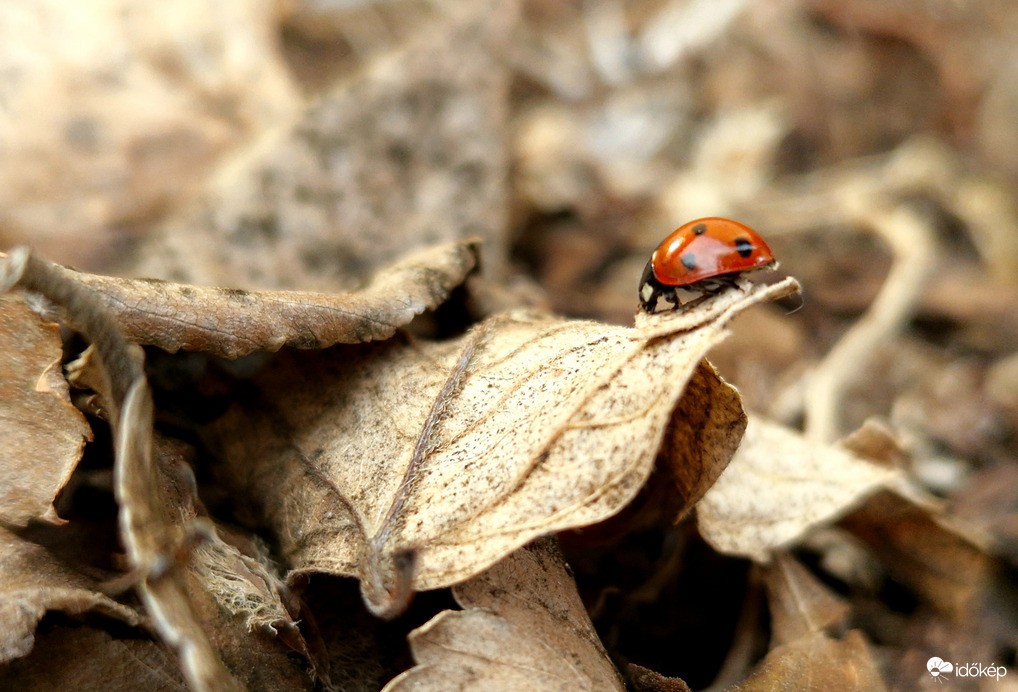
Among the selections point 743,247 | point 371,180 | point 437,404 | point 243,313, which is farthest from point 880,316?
point 243,313

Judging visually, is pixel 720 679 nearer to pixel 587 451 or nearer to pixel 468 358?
pixel 587 451

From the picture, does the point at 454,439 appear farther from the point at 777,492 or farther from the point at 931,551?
the point at 931,551

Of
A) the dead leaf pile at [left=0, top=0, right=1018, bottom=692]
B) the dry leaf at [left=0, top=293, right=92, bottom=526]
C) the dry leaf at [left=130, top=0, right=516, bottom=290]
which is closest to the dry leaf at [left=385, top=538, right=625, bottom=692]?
the dead leaf pile at [left=0, top=0, right=1018, bottom=692]

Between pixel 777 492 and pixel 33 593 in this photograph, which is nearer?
pixel 33 593

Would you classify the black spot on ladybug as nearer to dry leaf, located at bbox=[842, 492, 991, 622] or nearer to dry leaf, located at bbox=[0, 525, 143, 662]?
dry leaf, located at bbox=[842, 492, 991, 622]

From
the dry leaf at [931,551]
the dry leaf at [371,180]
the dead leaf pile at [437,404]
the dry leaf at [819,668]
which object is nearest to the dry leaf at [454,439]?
the dead leaf pile at [437,404]
